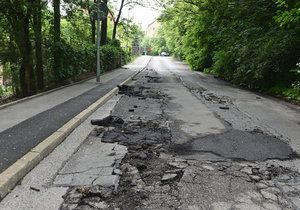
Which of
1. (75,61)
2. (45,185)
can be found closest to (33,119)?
(45,185)

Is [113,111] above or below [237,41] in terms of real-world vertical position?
below

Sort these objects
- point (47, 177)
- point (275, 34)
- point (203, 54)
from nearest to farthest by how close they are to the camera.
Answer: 1. point (47, 177)
2. point (275, 34)
3. point (203, 54)

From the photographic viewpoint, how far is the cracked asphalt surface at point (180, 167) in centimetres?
416

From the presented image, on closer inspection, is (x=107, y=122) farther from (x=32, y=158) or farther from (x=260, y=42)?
(x=260, y=42)

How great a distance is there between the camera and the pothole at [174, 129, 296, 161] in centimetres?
597

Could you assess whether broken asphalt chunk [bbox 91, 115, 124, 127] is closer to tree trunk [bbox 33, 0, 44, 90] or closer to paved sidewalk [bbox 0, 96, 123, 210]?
paved sidewalk [bbox 0, 96, 123, 210]

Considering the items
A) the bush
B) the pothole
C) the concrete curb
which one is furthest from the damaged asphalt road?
the bush

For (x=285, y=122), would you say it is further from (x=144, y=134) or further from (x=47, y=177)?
(x=47, y=177)

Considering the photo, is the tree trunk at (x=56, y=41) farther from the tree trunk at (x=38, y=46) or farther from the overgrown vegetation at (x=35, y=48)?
the tree trunk at (x=38, y=46)

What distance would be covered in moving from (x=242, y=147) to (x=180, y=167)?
164cm

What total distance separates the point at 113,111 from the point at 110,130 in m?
2.53

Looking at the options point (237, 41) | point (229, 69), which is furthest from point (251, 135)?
point (229, 69)

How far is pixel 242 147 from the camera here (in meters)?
6.41

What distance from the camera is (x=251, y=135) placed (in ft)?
24.2
